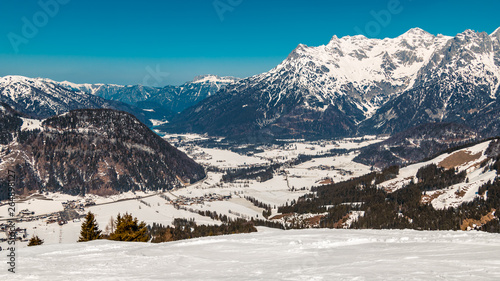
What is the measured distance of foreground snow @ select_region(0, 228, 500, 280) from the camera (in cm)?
2727

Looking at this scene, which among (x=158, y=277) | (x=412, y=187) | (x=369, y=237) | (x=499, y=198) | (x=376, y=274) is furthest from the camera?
(x=412, y=187)

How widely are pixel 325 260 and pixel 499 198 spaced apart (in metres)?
122

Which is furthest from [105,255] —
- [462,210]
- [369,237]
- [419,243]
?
[462,210]

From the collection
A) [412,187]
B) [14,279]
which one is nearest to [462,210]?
[412,187]

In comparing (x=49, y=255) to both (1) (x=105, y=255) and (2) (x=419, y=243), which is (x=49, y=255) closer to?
(1) (x=105, y=255)

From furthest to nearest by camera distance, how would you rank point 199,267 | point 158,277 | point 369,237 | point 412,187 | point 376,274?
1. point 412,187
2. point 369,237
3. point 199,267
4. point 158,277
5. point 376,274

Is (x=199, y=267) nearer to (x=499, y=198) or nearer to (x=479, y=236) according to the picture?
(x=479, y=236)

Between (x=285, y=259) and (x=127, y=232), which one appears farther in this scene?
(x=127, y=232)

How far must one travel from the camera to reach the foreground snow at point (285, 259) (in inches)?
1073

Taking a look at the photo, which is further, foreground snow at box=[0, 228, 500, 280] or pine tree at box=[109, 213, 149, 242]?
pine tree at box=[109, 213, 149, 242]

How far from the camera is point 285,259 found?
1394 inches

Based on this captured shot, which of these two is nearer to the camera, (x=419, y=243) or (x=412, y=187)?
(x=419, y=243)

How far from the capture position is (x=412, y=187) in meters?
183

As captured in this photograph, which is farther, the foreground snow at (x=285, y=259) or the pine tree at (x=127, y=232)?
the pine tree at (x=127, y=232)
